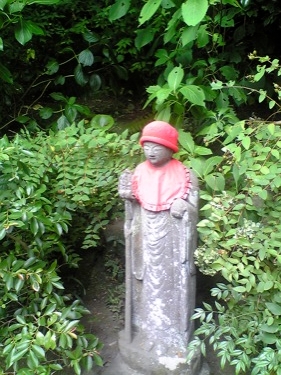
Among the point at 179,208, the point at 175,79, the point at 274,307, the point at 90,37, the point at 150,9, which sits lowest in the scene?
the point at 274,307

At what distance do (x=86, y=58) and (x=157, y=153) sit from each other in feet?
7.35

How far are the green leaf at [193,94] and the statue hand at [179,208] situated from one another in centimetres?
89

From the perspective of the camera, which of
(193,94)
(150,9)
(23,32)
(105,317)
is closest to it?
(150,9)

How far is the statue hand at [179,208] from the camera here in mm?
2803

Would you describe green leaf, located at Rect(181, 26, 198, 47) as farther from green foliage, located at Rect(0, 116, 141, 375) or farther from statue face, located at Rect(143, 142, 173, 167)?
statue face, located at Rect(143, 142, 173, 167)

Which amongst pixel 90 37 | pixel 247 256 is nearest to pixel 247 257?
pixel 247 256

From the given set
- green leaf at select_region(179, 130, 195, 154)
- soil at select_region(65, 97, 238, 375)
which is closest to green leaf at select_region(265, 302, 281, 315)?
soil at select_region(65, 97, 238, 375)

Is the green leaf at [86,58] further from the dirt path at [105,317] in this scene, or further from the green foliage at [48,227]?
the dirt path at [105,317]

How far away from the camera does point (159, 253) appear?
296 cm

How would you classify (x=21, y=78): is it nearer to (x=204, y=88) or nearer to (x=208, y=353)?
(x=204, y=88)

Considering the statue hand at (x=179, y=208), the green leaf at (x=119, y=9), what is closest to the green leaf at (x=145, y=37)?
the green leaf at (x=119, y=9)

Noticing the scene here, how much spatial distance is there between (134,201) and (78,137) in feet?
2.49

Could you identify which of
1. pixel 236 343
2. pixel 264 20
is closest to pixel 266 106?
pixel 264 20

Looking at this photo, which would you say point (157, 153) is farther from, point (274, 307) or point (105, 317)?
point (105, 317)
